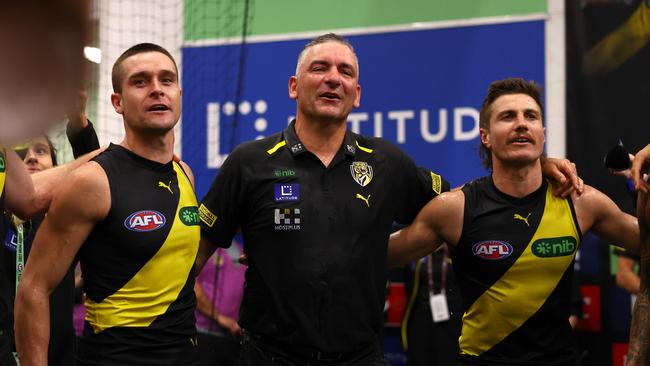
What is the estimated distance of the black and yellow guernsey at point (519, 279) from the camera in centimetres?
306

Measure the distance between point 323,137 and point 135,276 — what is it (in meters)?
0.93

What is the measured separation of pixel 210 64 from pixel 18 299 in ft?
15.0

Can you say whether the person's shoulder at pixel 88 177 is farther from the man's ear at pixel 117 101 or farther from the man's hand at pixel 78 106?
the man's hand at pixel 78 106

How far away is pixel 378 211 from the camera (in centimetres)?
274

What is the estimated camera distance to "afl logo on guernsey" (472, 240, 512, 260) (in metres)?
3.11

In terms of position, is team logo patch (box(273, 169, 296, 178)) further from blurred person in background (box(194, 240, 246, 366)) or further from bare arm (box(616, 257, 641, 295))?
bare arm (box(616, 257, 641, 295))

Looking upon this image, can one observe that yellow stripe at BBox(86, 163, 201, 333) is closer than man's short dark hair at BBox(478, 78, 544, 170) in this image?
Yes

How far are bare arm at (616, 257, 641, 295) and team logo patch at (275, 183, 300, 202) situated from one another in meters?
3.52

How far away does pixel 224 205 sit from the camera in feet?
9.24

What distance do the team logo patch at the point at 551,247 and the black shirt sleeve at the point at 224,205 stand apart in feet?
4.45

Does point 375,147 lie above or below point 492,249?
above

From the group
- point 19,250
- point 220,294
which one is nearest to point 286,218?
point 19,250

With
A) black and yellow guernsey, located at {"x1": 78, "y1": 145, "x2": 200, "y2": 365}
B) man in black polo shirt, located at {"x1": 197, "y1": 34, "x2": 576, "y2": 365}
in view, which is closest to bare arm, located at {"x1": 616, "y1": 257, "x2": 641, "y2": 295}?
man in black polo shirt, located at {"x1": 197, "y1": 34, "x2": 576, "y2": 365}

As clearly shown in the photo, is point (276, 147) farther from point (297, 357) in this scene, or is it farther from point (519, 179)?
point (519, 179)
